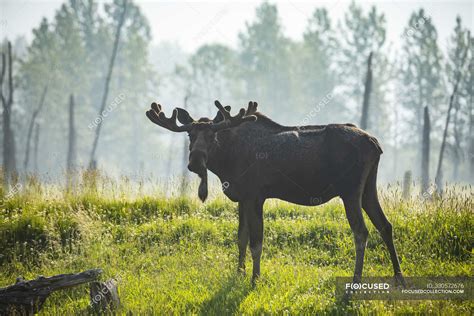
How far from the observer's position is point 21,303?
6559mm

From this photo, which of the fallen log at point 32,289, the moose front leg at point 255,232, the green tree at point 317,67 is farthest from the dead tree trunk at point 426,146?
the green tree at point 317,67

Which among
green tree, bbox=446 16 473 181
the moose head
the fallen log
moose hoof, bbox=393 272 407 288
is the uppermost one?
green tree, bbox=446 16 473 181

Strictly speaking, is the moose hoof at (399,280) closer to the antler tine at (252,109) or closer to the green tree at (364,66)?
the antler tine at (252,109)

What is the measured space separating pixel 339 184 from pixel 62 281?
4266mm

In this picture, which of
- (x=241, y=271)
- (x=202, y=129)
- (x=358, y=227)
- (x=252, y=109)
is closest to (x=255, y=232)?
(x=241, y=271)

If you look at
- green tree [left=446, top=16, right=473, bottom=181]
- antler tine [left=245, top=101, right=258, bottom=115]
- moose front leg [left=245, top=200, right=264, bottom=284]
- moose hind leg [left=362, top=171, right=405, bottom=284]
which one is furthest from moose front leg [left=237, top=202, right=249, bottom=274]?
green tree [left=446, top=16, right=473, bottom=181]

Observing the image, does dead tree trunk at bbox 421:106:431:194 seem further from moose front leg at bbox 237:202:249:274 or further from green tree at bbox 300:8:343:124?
green tree at bbox 300:8:343:124

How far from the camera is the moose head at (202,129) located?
6664mm

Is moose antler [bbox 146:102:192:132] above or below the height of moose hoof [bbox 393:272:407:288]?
above

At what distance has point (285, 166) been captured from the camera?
7066 mm

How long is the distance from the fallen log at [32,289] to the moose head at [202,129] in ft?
6.74

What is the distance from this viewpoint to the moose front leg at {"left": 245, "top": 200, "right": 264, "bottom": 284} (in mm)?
7000

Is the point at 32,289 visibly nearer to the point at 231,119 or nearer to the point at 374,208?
the point at 231,119

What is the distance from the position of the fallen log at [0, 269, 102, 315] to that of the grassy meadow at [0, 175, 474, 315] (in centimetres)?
43
